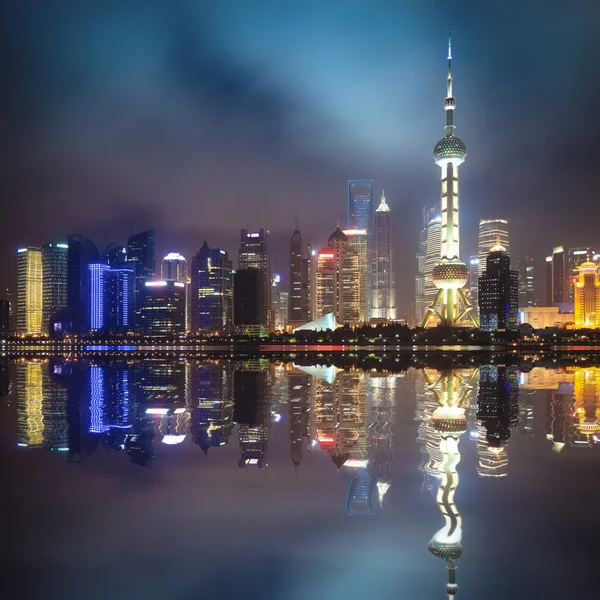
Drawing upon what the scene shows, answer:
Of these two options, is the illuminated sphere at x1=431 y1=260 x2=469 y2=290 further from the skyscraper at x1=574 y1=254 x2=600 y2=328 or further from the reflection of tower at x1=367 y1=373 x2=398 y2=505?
the reflection of tower at x1=367 y1=373 x2=398 y2=505

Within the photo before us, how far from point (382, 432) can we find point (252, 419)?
432cm

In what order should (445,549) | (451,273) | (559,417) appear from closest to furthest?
(445,549) → (559,417) → (451,273)

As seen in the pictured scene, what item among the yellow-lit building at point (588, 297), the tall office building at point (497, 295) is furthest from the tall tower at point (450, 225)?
the yellow-lit building at point (588, 297)

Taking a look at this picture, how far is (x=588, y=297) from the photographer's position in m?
188

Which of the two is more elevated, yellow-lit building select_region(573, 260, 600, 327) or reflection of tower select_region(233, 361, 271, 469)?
yellow-lit building select_region(573, 260, 600, 327)

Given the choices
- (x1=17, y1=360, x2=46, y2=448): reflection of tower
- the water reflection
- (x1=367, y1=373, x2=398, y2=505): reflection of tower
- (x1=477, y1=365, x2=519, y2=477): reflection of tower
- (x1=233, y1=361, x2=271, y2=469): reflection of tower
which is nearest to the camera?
(x1=367, y1=373, x2=398, y2=505): reflection of tower

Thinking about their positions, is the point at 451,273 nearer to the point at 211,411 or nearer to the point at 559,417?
the point at 559,417

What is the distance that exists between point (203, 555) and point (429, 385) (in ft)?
68.6

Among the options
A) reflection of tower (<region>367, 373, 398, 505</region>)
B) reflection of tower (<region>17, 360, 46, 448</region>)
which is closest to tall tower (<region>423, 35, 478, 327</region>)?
reflection of tower (<region>367, 373, 398, 505</region>)

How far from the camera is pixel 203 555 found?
7.05m

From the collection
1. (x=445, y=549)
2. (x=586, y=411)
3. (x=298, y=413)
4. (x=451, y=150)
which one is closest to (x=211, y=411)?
(x=298, y=413)

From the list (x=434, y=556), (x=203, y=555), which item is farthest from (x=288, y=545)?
(x=434, y=556)

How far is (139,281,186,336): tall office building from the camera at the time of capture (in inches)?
7431

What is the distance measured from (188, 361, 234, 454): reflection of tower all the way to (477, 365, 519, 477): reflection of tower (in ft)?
19.7
